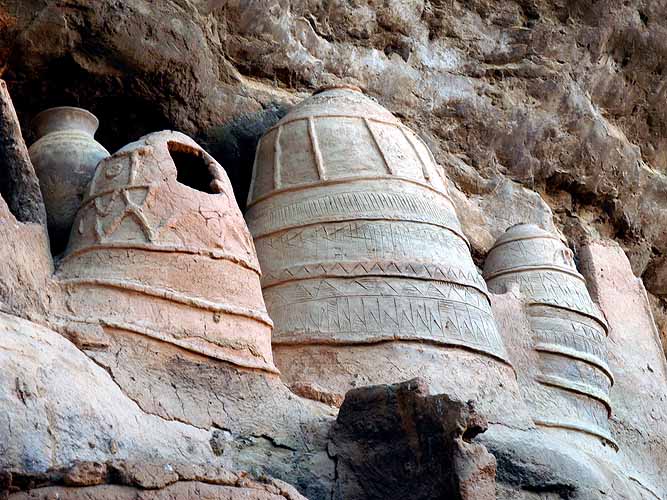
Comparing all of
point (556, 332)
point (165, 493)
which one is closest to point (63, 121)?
point (165, 493)

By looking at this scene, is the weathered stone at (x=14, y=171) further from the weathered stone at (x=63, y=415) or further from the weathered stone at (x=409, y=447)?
the weathered stone at (x=409, y=447)

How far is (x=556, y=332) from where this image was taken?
6.50m

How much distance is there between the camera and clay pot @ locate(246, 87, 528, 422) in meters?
5.29

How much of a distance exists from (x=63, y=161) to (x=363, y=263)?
1351 millimetres

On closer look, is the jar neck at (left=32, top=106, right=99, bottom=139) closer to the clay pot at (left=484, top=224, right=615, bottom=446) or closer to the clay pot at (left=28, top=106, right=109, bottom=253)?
the clay pot at (left=28, top=106, right=109, bottom=253)

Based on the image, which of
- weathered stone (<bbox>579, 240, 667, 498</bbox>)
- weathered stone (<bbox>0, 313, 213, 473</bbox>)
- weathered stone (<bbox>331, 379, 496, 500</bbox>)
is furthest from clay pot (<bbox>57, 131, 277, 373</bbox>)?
weathered stone (<bbox>579, 240, 667, 498</bbox>)

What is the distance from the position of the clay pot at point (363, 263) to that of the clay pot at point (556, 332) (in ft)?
2.11

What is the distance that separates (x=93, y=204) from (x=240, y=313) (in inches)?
29.0

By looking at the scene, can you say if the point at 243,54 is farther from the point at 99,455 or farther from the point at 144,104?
the point at 99,455

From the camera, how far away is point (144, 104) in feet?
21.6

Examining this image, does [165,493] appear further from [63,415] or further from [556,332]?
[556,332]

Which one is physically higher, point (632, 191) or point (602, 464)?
point (632, 191)

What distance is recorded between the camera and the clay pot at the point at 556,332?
6215 millimetres

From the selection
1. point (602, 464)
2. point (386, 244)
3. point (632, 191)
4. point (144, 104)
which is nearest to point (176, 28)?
point (144, 104)
